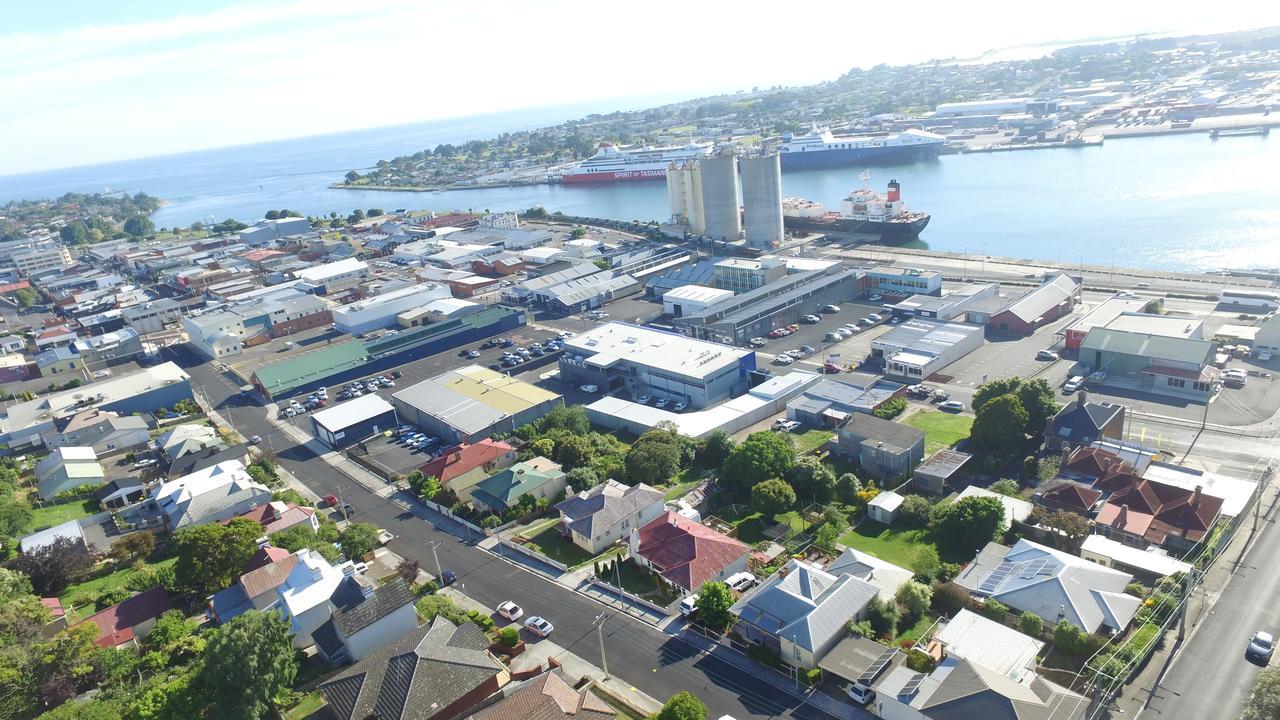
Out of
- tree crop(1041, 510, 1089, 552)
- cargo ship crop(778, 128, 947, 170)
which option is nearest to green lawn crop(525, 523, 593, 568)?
tree crop(1041, 510, 1089, 552)

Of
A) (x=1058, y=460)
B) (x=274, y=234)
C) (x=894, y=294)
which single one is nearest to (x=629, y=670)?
(x=1058, y=460)

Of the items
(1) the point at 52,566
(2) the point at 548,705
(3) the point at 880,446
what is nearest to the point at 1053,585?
(3) the point at 880,446

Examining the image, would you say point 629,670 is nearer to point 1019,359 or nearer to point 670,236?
point 1019,359

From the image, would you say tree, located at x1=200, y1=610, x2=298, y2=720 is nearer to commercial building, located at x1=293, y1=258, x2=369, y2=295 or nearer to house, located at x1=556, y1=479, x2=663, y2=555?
house, located at x1=556, y1=479, x2=663, y2=555

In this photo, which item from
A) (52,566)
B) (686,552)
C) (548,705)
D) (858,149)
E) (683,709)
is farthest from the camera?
(858,149)

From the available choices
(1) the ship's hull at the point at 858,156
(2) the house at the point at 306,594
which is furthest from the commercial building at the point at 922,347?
(1) the ship's hull at the point at 858,156

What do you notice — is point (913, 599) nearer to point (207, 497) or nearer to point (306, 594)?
point (306, 594)
